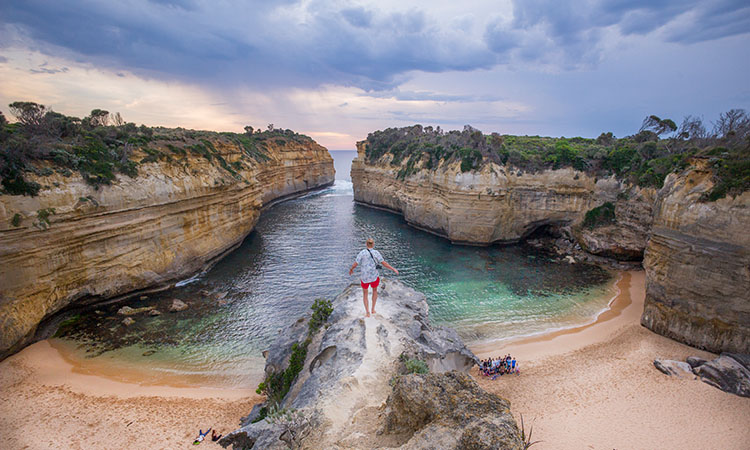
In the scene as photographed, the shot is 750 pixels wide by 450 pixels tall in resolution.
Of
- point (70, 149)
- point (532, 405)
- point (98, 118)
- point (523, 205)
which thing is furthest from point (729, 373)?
point (98, 118)

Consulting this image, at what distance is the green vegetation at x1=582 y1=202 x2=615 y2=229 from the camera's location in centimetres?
2502

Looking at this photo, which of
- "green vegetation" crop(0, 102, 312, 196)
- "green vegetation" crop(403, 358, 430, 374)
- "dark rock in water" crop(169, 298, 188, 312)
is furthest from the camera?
"dark rock in water" crop(169, 298, 188, 312)

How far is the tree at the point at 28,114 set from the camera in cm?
1708

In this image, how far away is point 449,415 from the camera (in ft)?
18.2

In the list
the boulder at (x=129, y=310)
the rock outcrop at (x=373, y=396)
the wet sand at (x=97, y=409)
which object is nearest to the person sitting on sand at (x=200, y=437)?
the wet sand at (x=97, y=409)

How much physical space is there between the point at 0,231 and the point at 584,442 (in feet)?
71.3

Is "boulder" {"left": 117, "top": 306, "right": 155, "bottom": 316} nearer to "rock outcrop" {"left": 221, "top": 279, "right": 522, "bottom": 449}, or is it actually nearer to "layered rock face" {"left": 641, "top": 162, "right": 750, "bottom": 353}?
"rock outcrop" {"left": 221, "top": 279, "right": 522, "bottom": 449}

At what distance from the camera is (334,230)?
112 ft

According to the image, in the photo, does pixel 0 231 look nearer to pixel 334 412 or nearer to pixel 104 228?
pixel 104 228

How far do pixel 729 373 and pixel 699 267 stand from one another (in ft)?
13.1

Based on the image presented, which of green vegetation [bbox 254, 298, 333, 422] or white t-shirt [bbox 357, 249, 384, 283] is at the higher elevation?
white t-shirt [bbox 357, 249, 384, 283]

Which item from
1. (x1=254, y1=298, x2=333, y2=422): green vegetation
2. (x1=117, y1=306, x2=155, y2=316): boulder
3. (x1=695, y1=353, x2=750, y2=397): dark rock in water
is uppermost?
(x1=254, y1=298, x2=333, y2=422): green vegetation

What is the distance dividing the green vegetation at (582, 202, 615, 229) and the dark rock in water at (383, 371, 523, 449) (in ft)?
81.7

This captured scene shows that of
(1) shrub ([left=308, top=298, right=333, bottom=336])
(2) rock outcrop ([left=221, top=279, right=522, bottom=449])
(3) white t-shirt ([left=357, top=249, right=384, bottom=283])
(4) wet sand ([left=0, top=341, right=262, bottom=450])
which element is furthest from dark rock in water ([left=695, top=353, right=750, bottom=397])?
(4) wet sand ([left=0, top=341, right=262, bottom=450])
